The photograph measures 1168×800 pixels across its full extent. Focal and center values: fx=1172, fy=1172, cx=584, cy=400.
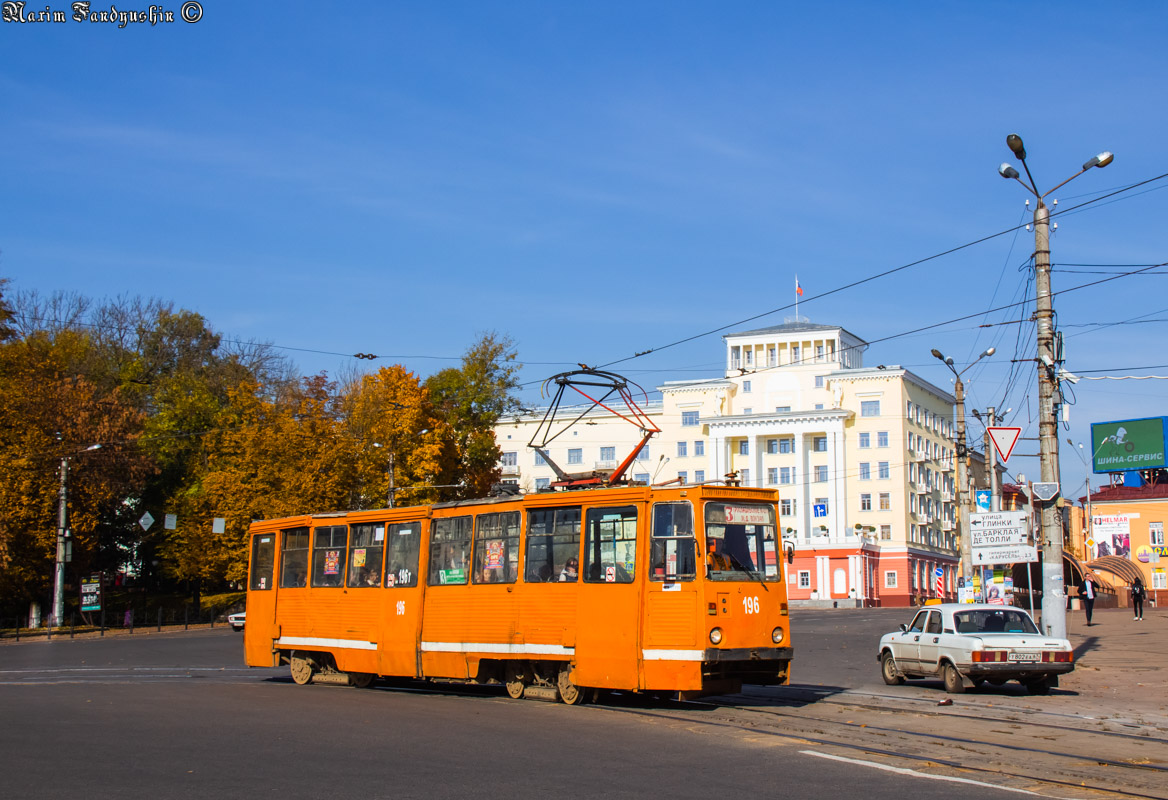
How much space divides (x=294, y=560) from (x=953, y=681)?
12117mm

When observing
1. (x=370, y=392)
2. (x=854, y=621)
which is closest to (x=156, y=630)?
(x=370, y=392)

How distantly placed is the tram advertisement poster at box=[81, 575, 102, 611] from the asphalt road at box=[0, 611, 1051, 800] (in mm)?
28474

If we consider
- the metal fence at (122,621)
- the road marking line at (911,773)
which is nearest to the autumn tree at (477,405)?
the metal fence at (122,621)

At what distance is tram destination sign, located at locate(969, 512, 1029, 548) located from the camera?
22719mm

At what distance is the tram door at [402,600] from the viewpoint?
758 inches

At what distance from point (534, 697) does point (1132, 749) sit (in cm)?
848

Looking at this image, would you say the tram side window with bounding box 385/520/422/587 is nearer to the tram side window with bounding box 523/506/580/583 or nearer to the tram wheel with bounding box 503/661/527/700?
the tram wheel with bounding box 503/661/527/700

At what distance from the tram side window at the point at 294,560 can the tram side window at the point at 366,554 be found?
1.59 meters

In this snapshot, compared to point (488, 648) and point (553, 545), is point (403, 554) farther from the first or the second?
point (553, 545)

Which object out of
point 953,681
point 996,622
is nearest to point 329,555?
point 953,681

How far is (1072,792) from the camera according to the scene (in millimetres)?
8875

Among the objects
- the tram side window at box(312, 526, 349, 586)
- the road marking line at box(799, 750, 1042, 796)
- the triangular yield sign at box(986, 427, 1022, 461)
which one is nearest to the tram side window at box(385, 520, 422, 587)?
the tram side window at box(312, 526, 349, 586)

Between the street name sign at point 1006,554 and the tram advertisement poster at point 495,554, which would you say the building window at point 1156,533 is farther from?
the tram advertisement poster at point 495,554

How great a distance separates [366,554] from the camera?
20609 millimetres
